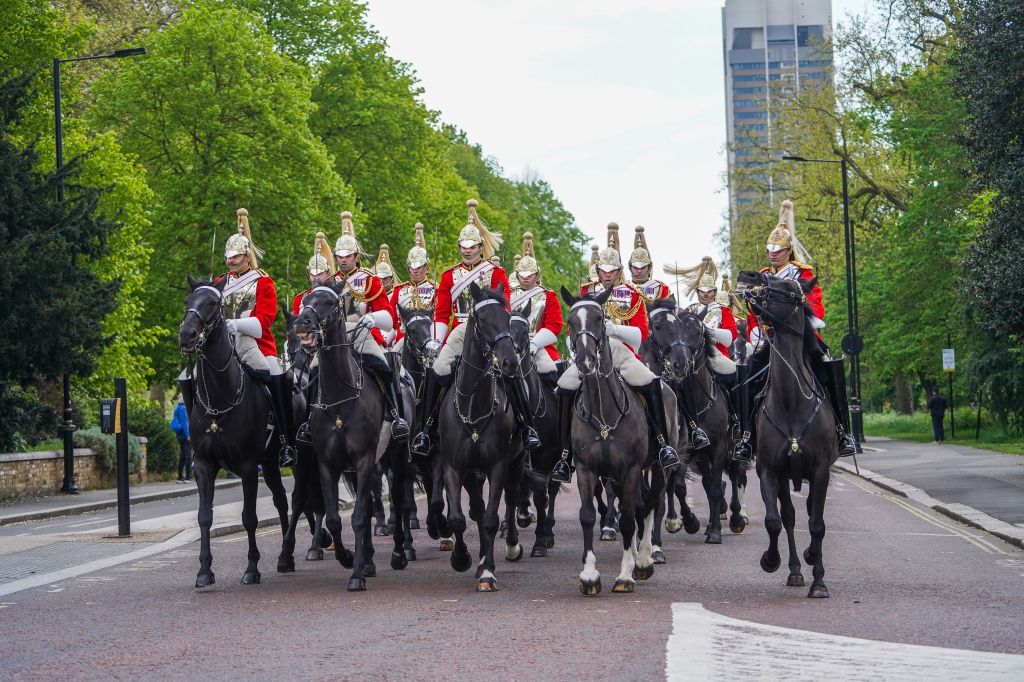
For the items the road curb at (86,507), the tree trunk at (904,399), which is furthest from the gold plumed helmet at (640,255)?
the tree trunk at (904,399)

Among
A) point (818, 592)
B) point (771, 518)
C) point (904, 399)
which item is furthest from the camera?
point (904, 399)

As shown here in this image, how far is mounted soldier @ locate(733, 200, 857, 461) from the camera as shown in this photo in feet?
44.5

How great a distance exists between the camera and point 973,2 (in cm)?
3328

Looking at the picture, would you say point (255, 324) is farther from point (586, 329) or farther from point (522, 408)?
point (586, 329)

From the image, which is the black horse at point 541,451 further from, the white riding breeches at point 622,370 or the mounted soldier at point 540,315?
the white riding breeches at point 622,370

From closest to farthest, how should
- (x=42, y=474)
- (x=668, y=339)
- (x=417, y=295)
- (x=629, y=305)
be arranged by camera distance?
(x=629, y=305), (x=668, y=339), (x=417, y=295), (x=42, y=474)

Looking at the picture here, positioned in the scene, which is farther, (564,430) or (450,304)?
(450,304)

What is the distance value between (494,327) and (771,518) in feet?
9.41

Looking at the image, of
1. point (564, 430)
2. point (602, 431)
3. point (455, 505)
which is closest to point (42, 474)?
point (455, 505)

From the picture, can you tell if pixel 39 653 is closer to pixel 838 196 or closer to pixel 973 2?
pixel 973 2

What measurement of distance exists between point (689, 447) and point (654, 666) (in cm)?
769

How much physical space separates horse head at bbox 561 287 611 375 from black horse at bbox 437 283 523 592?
60 cm

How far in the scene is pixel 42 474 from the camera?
31625 millimetres

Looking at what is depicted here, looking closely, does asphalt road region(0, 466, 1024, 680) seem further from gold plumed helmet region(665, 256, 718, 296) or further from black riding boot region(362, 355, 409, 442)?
gold plumed helmet region(665, 256, 718, 296)
